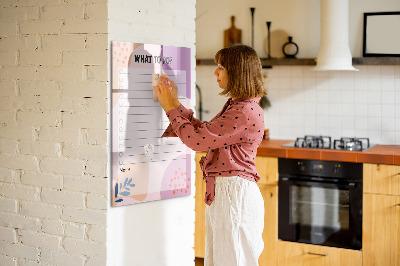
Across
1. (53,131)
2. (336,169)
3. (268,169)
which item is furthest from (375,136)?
(53,131)

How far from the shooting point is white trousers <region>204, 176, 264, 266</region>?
250 centimetres

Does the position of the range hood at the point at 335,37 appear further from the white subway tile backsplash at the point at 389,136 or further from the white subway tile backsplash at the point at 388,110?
the white subway tile backsplash at the point at 389,136

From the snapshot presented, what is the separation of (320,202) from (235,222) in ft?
5.18

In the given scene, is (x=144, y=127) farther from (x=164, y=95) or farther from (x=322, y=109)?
(x=322, y=109)

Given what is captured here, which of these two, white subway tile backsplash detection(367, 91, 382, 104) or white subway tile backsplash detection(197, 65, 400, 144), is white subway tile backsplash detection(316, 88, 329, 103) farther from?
white subway tile backsplash detection(367, 91, 382, 104)

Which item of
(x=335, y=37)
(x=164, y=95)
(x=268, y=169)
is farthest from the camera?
(x=335, y=37)

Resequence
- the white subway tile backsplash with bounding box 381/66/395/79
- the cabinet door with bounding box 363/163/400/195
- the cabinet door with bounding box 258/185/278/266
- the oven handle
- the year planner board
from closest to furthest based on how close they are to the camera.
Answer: the year planner board, the cabinet door with bounding box 363/163/400/195, the oven handle, the cabinet door with bounding box 258/185/278/266, the white subway tile backsplash with bounding box 381/66/395/79

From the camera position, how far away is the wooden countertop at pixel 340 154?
12.0ft

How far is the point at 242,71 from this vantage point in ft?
8.08

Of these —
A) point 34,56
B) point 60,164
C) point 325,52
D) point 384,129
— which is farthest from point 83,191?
point 384,129

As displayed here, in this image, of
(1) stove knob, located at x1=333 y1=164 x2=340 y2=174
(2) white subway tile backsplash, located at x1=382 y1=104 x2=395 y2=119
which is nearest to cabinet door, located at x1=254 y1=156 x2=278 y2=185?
(1) stove knob, located at x1=333 y1=164 x2=340 y2=174

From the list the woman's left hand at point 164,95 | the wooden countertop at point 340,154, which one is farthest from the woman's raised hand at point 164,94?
the wooden countertop at point 340,154

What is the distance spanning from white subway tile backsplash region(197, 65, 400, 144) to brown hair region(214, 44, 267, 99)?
82.4 inches

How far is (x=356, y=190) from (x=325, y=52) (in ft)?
3.50
